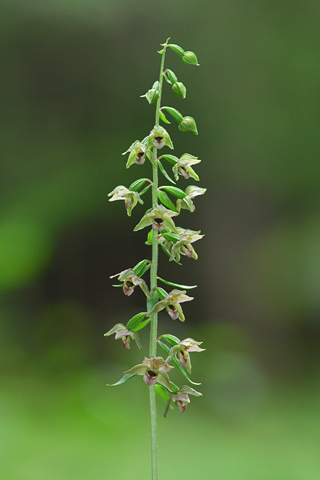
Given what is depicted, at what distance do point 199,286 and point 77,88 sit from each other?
1318 millimetres

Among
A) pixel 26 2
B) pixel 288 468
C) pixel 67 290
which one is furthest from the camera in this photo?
pixel 67 290

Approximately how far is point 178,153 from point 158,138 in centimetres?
211

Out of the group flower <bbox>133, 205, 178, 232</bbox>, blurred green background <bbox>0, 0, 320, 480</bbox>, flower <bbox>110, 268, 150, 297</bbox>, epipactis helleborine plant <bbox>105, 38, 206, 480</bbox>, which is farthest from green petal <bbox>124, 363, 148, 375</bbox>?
blurred green background <bbox>0, 0, 320, 480</bbox>

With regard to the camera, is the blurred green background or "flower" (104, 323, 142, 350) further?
the blurred green background

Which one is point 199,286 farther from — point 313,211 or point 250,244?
point 313,211

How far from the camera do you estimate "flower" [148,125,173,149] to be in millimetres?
864

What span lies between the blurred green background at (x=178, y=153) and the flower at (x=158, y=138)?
2.10m

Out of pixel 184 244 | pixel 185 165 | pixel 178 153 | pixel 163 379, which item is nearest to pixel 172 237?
pixel 184 244

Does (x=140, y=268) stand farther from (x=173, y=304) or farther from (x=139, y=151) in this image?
(x=139, y=151)

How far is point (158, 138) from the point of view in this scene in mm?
872

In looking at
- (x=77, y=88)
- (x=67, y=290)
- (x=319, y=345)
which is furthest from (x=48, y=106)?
(x=319, y=345)

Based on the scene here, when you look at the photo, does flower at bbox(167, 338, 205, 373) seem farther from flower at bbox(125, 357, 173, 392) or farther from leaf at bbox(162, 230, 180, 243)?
leaf at bbox(162, 230, 180, 243)

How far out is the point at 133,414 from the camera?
8.09 ft

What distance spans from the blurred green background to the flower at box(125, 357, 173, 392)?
201 cm
